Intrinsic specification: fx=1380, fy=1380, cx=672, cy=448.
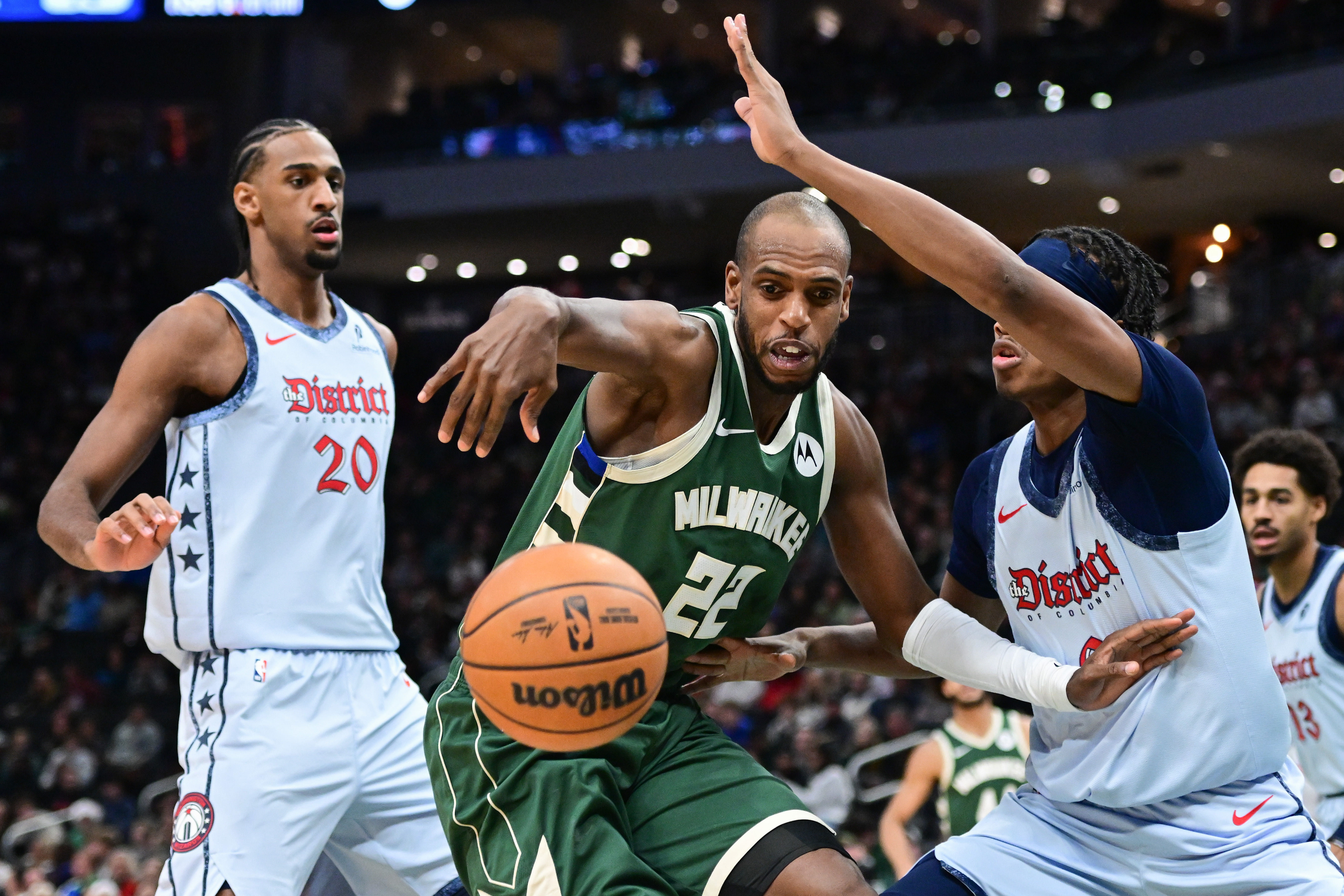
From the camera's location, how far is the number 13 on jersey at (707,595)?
3.34m

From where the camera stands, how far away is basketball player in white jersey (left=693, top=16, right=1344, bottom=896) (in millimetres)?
2953

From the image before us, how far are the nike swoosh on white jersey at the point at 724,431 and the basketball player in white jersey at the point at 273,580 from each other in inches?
51.5

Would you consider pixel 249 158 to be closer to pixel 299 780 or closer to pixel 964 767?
pixel 299 780

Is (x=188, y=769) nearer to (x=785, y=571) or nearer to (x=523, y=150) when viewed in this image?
(x=785, y=571)

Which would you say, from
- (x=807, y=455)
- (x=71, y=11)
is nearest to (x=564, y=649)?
(x=807, y=455)

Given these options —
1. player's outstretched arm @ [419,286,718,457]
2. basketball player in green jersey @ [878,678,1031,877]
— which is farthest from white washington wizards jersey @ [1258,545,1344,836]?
player's outstretched arm @ [419,286,718,457]

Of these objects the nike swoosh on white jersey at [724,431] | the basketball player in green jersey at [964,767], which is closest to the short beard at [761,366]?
the nike swoosh on white jersey at [724,431]

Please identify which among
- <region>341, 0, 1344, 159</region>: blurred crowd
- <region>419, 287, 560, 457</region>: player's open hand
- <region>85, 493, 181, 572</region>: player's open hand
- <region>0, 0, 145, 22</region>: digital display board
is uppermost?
<region>0, 0, 145, 22</region>: digital display board

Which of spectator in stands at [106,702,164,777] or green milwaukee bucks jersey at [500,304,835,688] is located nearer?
green milwaukee bucks jersey at [500,304,835,688]

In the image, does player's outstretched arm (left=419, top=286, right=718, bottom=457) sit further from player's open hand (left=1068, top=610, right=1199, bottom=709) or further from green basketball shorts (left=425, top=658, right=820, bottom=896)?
player's open hand (left=1068, top=610, right=1199, bottom=709)

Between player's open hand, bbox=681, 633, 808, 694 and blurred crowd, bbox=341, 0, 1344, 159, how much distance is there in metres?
14.7

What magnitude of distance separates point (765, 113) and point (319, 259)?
1.71 m

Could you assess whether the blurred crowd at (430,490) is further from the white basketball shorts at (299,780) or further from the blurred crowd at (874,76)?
the white basketball shorts at (299,780)

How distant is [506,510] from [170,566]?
1433cm
